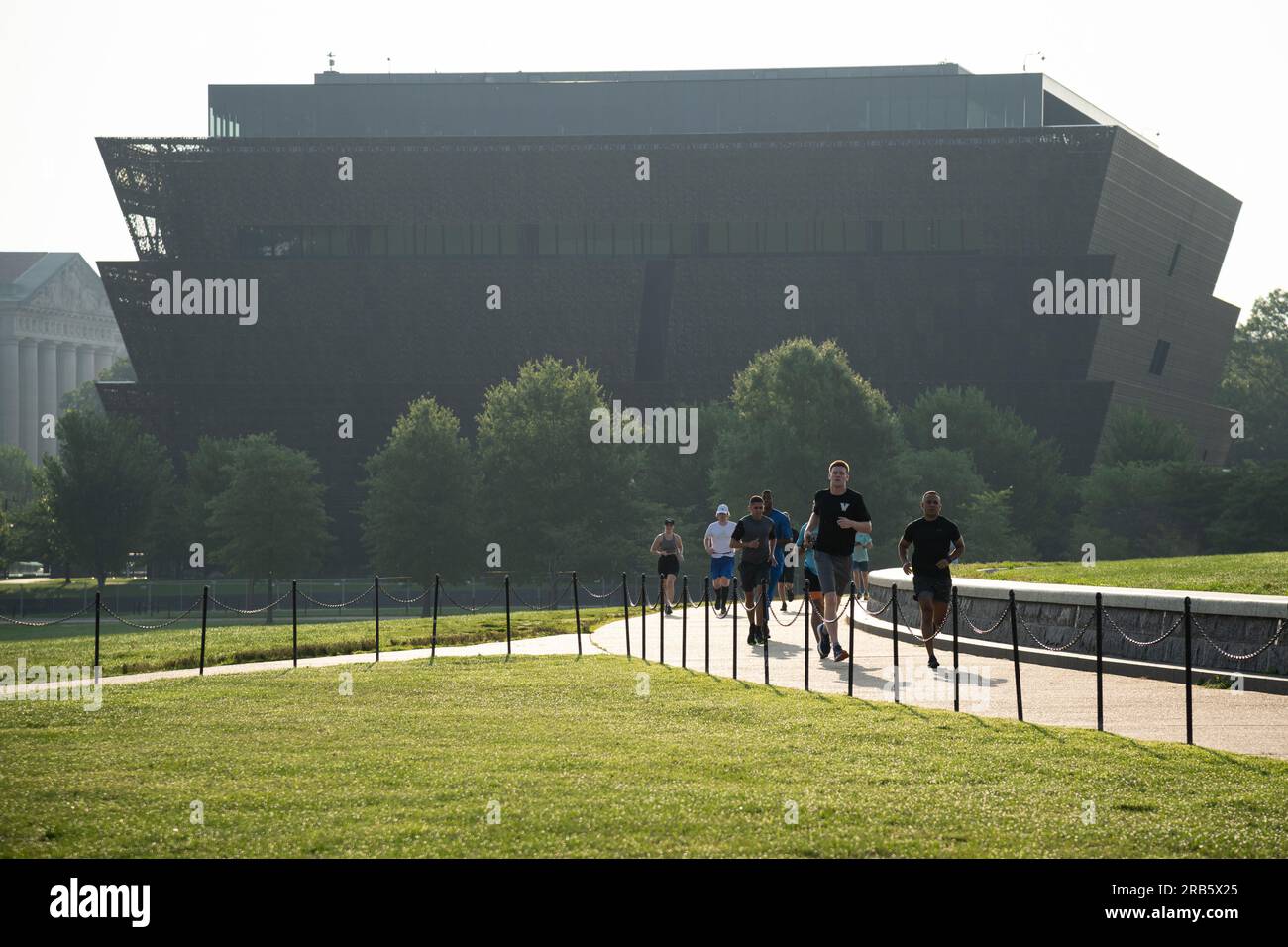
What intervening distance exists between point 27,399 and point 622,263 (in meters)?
99.6

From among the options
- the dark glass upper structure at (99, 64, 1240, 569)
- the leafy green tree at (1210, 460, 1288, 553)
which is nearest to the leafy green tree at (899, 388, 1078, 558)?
the dark glass upper structure at (99, 64, 1240, 569)

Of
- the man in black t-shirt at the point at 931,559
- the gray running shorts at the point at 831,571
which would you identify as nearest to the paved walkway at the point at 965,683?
the man in black t-shirt at the point at 931,559

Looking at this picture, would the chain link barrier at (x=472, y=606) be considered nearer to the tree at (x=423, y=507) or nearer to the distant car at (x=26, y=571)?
the tree at (x=423, y=507)

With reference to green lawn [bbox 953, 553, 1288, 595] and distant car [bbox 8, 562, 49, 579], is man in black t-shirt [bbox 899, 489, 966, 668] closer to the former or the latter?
green lawn [bbox 953, 553, 1288, 595]

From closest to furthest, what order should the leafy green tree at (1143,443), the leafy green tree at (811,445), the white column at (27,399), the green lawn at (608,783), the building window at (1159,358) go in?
the green lawn at (608,783) → the leafy green tree at (811,445) → the leafy green tree at (1143,443) → the building window at (1159,358) → the white column at (27,399)

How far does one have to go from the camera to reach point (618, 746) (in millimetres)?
12602

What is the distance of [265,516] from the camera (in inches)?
2670

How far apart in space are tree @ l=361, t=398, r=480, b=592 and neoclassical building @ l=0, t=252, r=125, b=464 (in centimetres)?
9578

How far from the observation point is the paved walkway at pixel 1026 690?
533 inches

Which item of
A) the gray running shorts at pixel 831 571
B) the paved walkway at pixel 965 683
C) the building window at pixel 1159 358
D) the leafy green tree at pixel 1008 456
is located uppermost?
the building window at pixel 1159 358

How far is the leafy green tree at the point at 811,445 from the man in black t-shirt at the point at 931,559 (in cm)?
4144

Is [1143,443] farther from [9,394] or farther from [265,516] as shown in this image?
[9,394]

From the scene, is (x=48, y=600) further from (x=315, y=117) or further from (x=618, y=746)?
(x=618, y=746)
